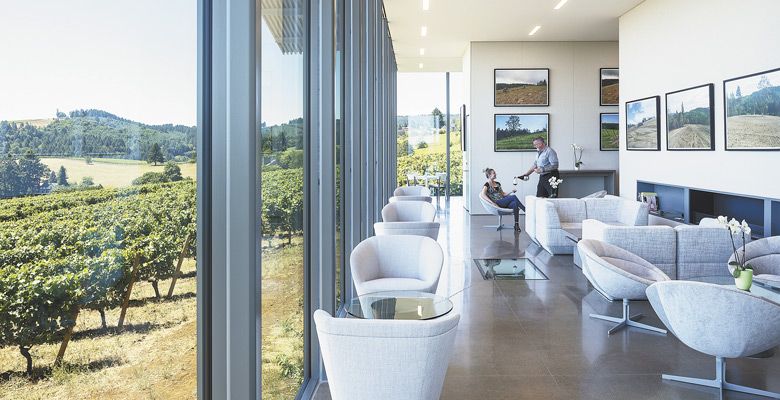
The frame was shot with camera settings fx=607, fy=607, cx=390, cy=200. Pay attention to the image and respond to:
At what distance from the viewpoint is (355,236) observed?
254 inches

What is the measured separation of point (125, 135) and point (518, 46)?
47.1ft

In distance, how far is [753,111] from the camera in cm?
734

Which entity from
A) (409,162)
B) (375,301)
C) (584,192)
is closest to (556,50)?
(584,192)

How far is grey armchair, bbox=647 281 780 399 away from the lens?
3.56 meters

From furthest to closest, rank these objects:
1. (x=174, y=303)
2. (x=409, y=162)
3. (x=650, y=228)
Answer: (x=409, y=162), (x=650, y=228), (x=174, y=303)

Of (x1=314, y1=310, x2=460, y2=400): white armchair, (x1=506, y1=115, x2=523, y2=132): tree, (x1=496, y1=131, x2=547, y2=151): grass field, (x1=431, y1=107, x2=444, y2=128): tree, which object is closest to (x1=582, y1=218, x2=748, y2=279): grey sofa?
(x1=314, y1=310, x2=460, y2=400): white armchair

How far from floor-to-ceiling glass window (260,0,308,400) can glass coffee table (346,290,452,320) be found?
37cm

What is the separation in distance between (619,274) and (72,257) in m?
4.55

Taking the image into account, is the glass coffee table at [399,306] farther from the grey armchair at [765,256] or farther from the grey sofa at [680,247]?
the grey armchair at [765,256]

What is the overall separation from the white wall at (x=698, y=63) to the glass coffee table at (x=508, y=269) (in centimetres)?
276

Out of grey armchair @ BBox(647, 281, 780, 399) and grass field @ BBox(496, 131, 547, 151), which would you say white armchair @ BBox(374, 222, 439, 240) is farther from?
grass field @ BBox(496, 131, 547, 151)

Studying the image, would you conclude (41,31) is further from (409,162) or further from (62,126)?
(409,162)

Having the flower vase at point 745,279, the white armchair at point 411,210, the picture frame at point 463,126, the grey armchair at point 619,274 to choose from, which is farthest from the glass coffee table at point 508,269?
the picture frame at point 463,126

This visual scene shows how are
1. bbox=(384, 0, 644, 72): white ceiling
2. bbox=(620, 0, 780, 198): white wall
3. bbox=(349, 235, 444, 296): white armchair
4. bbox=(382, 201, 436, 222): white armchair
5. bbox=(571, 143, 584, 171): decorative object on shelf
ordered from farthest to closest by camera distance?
1. bbox=(571, 143, 584, 171): decorative object on shelf
2. bbox=(384, 0, 644, 72): white ceiling
3. bbox=(382, 201, 436, 222): white armchair
4. bbox=(620, 0, 780, 198): white wall
5. bbox=(349, 235, 444, 296): white armchair
